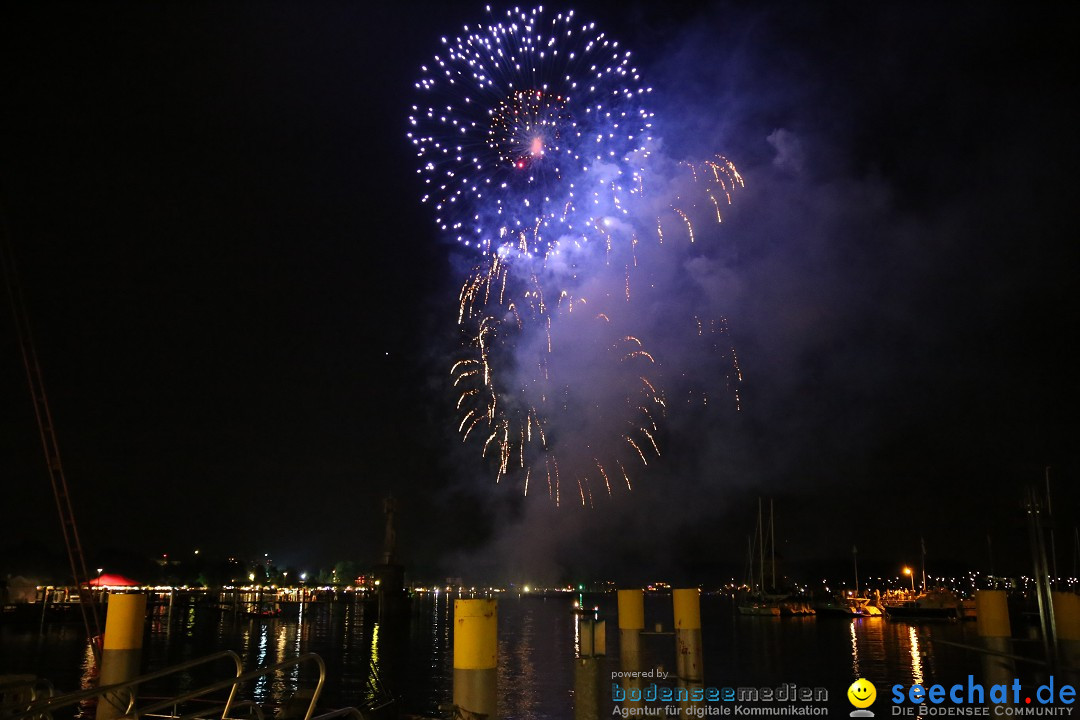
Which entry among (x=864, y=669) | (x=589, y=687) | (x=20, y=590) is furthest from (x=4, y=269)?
(x=20, y=590)

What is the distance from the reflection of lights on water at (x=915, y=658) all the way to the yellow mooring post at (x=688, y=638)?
2341cm

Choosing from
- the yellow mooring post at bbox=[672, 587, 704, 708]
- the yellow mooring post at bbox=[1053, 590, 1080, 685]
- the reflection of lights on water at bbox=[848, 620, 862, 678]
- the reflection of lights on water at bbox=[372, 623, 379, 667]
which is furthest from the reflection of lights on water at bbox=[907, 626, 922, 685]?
the reflection of lights on water at bbox=[372, 623, 379, 667]

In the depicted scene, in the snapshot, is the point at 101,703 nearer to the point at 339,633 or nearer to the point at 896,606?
the point at 339,633

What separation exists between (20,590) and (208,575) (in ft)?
332

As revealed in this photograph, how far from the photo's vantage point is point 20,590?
94.9 meters

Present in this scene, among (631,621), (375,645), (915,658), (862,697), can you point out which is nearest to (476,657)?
(631,621)

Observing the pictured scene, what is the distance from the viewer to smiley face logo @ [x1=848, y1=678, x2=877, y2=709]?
20.7 m

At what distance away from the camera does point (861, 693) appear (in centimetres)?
2391

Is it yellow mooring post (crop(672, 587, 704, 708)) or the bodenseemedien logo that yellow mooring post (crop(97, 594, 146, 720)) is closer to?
yellow mooring post (crop(672, 587, 704, 708))

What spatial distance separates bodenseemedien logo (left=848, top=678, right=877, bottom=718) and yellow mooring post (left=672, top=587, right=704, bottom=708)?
6016 millimetres

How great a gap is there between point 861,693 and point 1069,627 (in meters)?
12.9

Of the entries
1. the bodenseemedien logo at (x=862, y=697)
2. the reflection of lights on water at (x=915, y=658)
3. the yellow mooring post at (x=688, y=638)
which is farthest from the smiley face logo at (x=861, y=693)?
the reflection of lights on water at (x=915, y=658)

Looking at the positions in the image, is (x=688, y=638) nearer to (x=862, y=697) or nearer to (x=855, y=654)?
(x=862, y=697)

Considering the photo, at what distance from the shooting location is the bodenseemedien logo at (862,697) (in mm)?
21266
